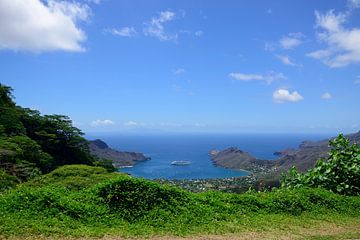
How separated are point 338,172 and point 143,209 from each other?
290 inches

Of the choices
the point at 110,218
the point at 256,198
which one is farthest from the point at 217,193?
the point at 110,218

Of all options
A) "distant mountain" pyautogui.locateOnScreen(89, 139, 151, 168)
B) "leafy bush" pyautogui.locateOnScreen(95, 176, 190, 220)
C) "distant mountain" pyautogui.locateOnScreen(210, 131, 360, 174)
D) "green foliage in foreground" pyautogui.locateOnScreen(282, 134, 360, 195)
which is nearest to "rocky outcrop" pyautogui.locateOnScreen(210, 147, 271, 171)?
"distant mountain" pyautogui.locateOnScreen(210, 131, 360, 174)

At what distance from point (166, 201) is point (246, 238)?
2223 mm

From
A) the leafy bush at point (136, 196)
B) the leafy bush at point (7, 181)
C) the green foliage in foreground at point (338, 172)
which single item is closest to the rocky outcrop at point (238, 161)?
the green foliage in foreground at point (338, 172)

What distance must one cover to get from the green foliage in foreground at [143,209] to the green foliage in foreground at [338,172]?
1469mm

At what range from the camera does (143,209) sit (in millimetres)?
8648

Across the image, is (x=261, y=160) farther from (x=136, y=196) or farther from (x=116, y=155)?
(x=136, y=196)

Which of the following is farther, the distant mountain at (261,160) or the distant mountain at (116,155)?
the distant mountain at (116,155)

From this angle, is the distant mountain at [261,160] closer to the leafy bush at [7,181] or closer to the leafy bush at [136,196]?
the leafy bush at [7,181]

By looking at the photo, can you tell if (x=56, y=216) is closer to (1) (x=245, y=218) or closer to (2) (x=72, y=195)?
(2) (x=72, y=195)

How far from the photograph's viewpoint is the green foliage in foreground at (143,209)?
24.3 feet

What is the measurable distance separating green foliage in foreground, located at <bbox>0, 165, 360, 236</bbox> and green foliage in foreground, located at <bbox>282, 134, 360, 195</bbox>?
1469 millimetres

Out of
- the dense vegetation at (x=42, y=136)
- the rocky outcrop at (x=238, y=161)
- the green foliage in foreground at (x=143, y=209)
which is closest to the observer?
the green foliage in foreground at (x=143, y=209)

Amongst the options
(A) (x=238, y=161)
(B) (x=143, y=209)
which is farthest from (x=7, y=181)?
(A) (x=238, y=161)
